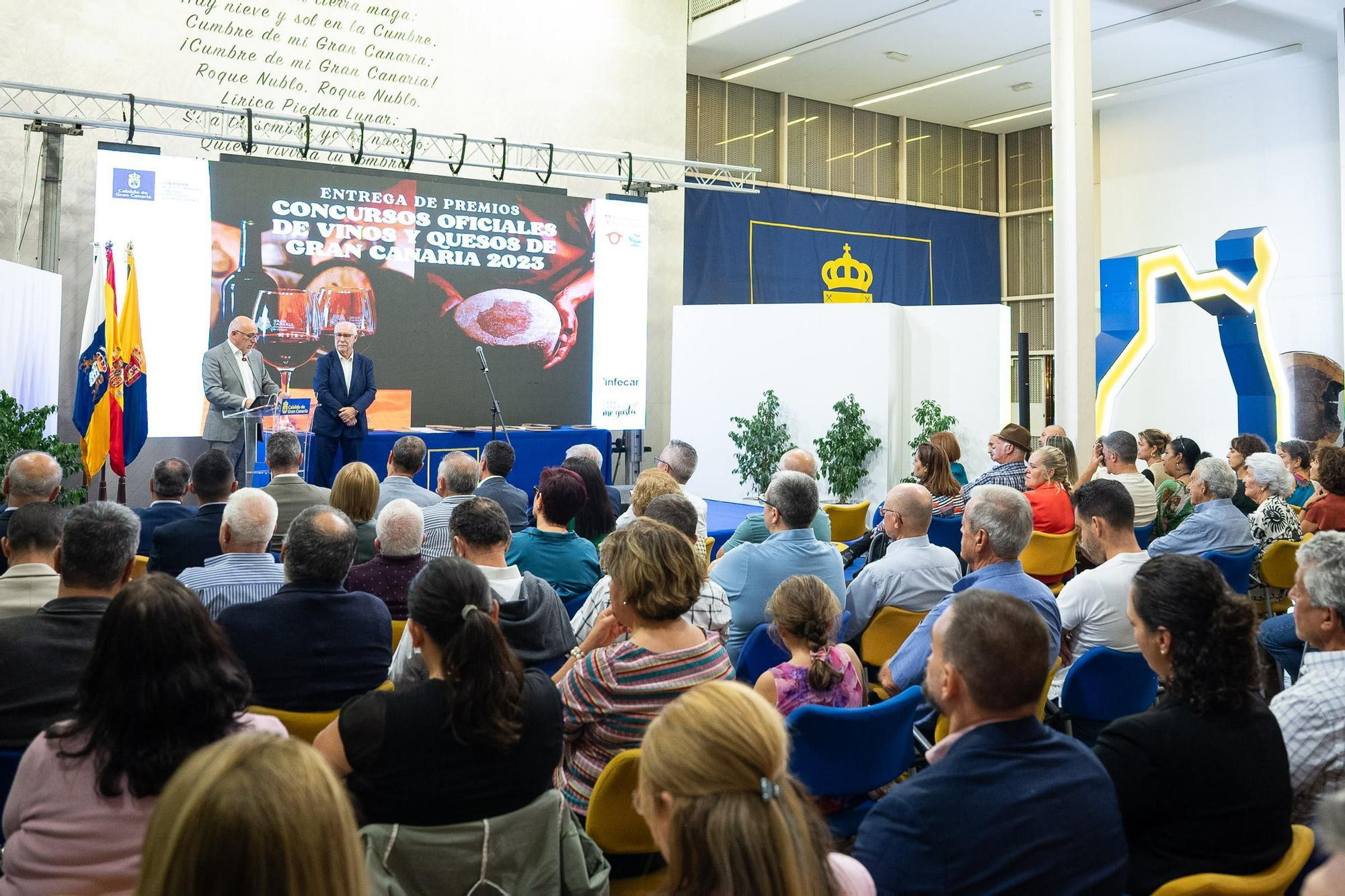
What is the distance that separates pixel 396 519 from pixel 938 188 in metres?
13.6

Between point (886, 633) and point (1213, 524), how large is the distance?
1912 millimetres

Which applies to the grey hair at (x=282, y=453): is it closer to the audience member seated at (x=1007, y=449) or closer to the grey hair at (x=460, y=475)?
the grey hair at (x=460, y=475)

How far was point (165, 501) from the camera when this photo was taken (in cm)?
474

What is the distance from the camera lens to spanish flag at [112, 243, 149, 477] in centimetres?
756

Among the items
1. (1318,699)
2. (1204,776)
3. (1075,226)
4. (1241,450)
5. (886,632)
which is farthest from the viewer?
(1075,226)

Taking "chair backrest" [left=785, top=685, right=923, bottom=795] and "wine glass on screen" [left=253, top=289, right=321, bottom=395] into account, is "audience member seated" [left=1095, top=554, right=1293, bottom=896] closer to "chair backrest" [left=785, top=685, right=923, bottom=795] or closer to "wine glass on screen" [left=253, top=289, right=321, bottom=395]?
"chair backrest" [left=785, top=685, right=923, bottom=795]

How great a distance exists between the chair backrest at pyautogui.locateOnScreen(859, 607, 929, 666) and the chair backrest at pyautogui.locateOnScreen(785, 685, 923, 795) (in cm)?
102

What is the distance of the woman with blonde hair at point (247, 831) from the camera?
939mm

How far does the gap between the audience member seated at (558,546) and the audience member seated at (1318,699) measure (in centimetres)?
224

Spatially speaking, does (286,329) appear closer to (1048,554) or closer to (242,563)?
(242,563)

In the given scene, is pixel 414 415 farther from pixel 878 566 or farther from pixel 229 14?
pixel 878 566

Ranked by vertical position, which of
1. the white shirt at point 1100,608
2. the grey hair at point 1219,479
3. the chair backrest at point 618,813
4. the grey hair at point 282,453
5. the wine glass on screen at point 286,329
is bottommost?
the chair backrest at point 618,813

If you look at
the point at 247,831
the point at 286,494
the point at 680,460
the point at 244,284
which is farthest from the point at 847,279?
the point at 247,831

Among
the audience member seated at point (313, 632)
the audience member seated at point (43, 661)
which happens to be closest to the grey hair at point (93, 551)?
the audience member seated at point (43, 661)
